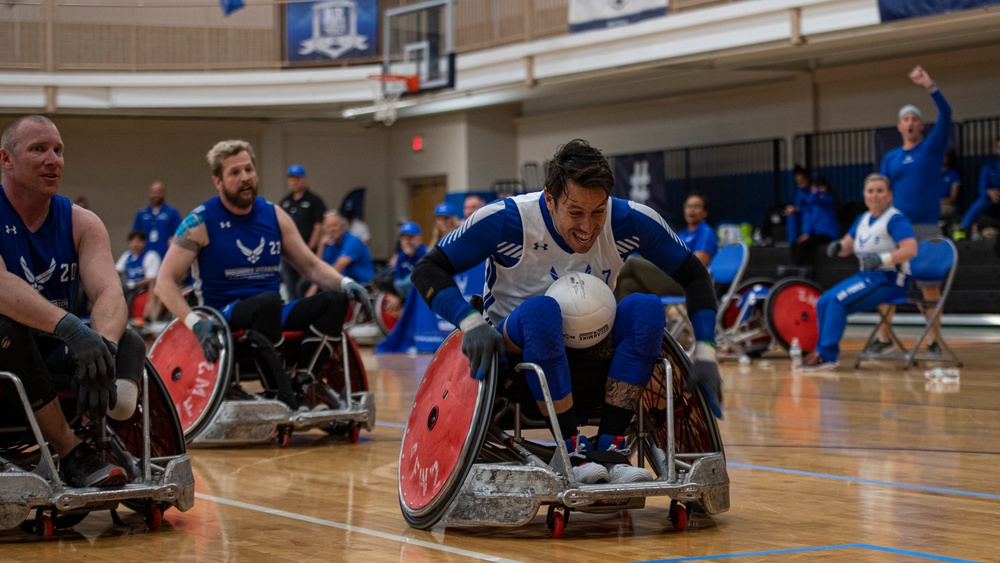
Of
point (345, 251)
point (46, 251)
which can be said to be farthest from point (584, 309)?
point (345, 251)

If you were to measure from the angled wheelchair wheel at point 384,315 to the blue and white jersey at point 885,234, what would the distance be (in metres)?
5.78

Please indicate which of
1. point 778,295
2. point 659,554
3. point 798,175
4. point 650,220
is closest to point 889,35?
point 798,175

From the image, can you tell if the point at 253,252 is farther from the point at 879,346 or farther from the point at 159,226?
the point at 159,226

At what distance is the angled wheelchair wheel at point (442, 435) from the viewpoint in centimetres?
387

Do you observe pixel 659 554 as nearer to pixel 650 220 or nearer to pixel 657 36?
pixel 650 220

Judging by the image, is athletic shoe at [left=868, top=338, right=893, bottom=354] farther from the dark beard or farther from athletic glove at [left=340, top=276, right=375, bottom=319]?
the dark beard

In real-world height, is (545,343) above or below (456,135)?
below

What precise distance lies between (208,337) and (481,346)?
2777 millimetres

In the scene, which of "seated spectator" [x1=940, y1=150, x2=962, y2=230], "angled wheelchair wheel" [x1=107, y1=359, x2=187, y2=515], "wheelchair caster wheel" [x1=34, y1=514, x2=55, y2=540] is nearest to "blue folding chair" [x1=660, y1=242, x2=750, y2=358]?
"seated spectator" [x1=940, y1=150, x2=962, y2=230]

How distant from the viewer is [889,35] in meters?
13.8

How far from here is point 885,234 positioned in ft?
31.8

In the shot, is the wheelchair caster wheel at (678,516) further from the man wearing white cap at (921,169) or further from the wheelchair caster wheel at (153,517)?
the man wearing white cap at (921,169)

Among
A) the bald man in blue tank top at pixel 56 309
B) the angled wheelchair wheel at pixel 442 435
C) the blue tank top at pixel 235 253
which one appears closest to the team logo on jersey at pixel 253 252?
the blue tank top at pixel 235 253

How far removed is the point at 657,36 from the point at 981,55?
398 cm
